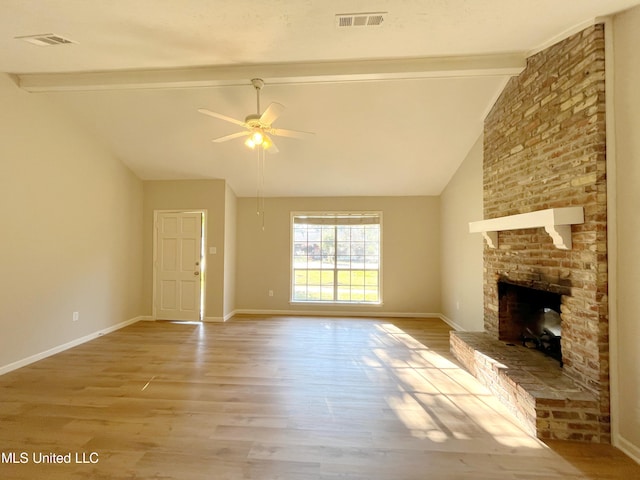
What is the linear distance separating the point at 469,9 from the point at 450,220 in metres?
3.53

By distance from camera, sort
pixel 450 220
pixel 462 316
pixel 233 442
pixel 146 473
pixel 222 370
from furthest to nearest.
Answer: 1. pixel 450 220
2. pixel 462 316
3. pixel 222 370
4. pixel 233 442
5. pixel 146 473

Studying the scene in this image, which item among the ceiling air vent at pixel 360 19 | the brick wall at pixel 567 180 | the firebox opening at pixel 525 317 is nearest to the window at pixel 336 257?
the firebox opening at pixel 525 317

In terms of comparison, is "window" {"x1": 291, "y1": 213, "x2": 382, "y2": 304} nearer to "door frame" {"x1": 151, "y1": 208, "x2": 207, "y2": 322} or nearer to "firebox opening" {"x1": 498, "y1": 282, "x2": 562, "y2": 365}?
"door frame" {"x1": 151, "y1": 208, "x2": 207, "y2": 322}

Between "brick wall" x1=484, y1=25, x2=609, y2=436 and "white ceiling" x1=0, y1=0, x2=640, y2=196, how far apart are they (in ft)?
0.79

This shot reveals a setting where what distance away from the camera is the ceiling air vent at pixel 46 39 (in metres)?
2.34

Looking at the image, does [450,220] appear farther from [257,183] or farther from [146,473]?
[146,473]

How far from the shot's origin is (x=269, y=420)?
2.26 metres

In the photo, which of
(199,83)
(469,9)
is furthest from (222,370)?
(469,9)

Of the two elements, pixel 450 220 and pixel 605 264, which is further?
pixel 450 220

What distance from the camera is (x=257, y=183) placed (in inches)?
213

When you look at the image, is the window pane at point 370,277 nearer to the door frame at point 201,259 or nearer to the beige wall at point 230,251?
the beige wall at point 230,251

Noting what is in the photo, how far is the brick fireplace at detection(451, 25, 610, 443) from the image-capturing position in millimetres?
2090

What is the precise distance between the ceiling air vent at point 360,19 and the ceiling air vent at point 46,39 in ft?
7.30

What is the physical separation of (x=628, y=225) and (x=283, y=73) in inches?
119
